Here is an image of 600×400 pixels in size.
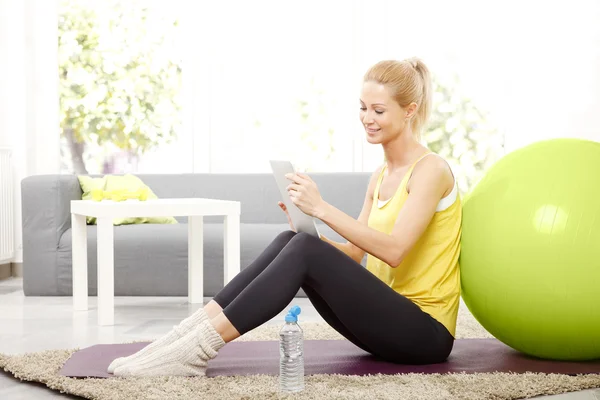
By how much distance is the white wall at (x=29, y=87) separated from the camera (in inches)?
225

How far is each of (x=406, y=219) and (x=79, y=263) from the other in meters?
2.36

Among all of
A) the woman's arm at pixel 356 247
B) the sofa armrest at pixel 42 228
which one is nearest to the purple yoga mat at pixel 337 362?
the woman's arm at pixel 356 247

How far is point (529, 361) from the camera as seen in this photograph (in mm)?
2512

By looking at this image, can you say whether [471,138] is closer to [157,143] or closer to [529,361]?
[157,143]

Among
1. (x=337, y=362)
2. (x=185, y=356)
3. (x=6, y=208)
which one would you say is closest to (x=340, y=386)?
(x=337, y=362)

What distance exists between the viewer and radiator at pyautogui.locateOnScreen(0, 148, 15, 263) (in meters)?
5.49

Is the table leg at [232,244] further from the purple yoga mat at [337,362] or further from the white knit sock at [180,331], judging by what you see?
the white knit sock at [180,331]

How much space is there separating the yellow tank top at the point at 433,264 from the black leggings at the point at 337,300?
0.20 ft

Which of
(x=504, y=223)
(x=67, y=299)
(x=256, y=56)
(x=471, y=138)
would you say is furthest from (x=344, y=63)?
(x=504, y=223)

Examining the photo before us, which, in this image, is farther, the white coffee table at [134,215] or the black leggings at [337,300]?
the white coffee table at [134,215]

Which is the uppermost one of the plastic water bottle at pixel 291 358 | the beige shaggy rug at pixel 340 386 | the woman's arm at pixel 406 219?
the woman's arm at pixel 406 219

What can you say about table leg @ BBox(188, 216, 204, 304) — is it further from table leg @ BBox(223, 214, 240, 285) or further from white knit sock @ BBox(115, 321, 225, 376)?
white knit sock @ BBox(115, 321, 225, 376)

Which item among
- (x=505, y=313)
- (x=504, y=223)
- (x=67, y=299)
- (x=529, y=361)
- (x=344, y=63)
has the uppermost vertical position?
(x=344, y=63)

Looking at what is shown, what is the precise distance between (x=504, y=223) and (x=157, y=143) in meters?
4.20
